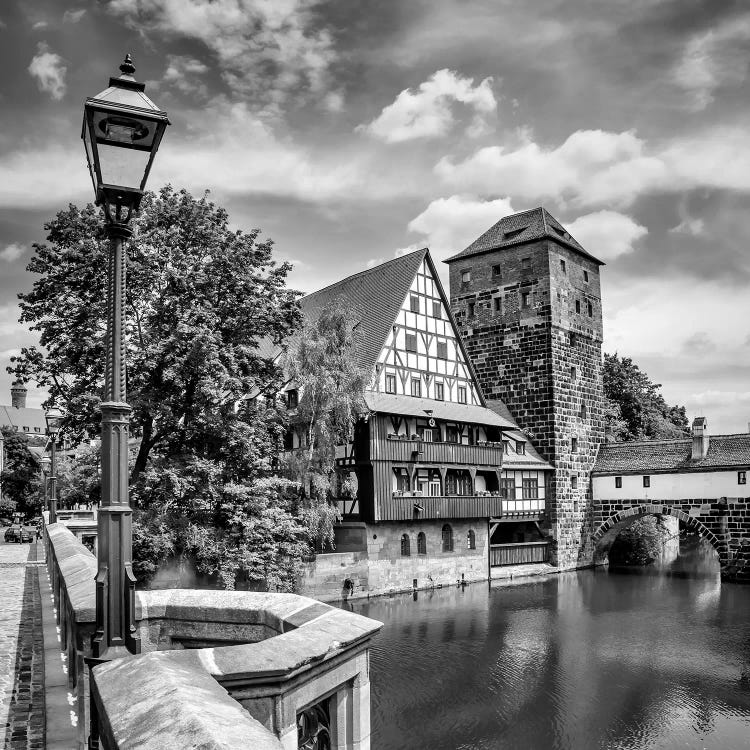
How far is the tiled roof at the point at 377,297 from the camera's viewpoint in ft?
110

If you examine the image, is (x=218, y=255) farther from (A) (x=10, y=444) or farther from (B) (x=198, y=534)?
(A) (x=10, y=444)

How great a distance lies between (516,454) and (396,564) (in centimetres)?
1137

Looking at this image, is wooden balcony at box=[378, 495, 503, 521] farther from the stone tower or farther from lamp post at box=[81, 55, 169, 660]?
lamp post at box=[81, 55, 169, 660]

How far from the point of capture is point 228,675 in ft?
13.3

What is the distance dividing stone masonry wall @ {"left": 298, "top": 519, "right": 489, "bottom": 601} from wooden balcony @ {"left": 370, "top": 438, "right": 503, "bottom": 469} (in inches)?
107

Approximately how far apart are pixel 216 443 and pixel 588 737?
41.2ft

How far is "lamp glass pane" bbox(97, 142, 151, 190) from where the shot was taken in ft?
17.2

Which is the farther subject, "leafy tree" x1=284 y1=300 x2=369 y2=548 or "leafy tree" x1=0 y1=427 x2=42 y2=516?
"leafy tree" x1=0 y1=427 x2=42 y2=516

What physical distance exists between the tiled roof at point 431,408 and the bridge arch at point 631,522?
9907mm

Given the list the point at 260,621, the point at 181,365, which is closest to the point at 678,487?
the point at 181,365

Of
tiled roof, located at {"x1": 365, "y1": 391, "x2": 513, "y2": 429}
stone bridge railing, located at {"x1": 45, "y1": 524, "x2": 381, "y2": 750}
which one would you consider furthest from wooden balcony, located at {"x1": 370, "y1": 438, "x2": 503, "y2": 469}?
stone bridge railing, located at {"x1": 45, "y1": 524, "x2": 381, "y2": 750}

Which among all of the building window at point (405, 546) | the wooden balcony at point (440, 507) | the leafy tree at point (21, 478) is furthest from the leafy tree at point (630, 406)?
the leafy tree at point (21, 478)

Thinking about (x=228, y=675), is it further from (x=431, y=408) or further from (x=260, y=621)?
(x=431, y=408)

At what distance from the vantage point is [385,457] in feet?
105
